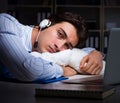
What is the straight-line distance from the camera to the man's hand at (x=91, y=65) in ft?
5.34

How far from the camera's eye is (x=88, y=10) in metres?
4.75

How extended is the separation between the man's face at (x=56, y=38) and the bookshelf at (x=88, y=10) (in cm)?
278

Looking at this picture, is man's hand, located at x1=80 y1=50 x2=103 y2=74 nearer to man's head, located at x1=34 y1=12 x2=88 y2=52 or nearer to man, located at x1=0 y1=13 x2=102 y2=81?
man, located at x1=0 y1=13 x2=102 y2=81

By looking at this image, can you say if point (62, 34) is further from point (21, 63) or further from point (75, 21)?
point (21, 63)

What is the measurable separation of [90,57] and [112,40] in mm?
662

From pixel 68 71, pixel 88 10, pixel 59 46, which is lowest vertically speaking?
pixel 88 10

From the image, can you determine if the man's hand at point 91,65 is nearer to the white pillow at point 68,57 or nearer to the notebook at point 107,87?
the white pillow at point 68,57

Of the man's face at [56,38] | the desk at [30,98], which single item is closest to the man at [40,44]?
the man's face at [56,38]

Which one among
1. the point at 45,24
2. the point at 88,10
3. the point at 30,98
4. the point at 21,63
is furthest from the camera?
the point at 88,10

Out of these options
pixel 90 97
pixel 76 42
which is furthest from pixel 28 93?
pixel 76 42

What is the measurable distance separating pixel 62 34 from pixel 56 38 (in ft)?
0.13

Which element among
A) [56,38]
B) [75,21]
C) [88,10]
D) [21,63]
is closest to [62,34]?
[56,38]

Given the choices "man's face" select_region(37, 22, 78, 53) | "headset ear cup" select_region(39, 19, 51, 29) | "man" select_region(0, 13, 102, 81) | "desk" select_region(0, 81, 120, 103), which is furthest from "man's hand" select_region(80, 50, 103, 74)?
"desk" select_region(0, 81, 120, 103)

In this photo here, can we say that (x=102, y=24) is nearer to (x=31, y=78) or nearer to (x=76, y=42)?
(x=76, y=42)
